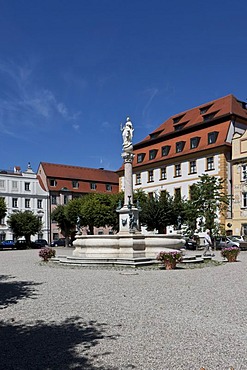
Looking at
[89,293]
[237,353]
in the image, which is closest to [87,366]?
[237,353]

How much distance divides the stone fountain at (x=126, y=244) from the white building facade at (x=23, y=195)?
41.7 m

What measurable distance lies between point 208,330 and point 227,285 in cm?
556

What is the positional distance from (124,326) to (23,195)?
58579 millimetres

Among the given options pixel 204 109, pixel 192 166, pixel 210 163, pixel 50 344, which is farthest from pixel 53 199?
pixel 50 344

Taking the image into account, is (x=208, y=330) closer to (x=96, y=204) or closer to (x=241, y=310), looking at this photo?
(x=241, y=310)

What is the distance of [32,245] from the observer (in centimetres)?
5088

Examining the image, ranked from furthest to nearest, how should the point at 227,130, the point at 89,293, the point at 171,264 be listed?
the point at 227,130 < the point at 171,264 < the point at 89,293

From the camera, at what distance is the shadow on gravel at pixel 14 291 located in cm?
948

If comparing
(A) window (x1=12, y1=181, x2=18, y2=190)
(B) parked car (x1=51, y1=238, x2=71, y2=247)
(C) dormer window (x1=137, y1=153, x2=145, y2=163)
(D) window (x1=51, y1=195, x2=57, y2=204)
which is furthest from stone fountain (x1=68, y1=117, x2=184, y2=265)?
(D) window (x1=51, y1=195, x2=57, y2=204)

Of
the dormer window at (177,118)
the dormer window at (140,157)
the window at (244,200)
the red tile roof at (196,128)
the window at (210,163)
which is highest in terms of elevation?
the dormer window at (177,118)

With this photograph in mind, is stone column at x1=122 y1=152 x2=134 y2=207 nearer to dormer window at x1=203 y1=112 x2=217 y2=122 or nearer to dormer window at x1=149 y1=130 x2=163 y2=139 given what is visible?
dormer window at x1=203 y1=112 x2=217 y2=122

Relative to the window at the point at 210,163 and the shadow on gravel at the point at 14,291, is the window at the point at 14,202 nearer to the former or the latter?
the window at the point at 210,163

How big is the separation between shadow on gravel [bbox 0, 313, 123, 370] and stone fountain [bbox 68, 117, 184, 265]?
11.2 metres

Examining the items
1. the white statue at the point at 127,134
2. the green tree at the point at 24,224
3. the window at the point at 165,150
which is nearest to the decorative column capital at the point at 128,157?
the white statue at the point at 127,134
